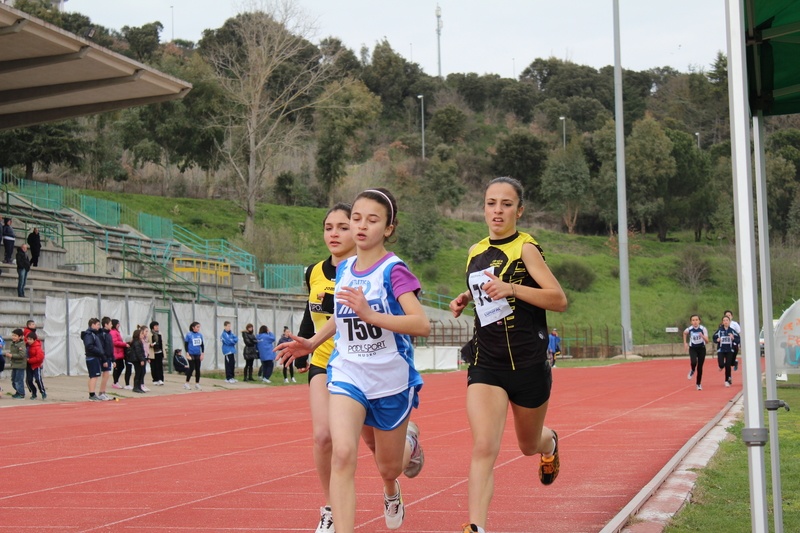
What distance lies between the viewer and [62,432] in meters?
12.6

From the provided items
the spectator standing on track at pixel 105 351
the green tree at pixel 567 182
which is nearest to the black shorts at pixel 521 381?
the spectator standing on track at pixel 105 351

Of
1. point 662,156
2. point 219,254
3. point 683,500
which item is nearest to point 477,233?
point 662,156

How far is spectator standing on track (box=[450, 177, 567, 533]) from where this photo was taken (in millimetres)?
4809

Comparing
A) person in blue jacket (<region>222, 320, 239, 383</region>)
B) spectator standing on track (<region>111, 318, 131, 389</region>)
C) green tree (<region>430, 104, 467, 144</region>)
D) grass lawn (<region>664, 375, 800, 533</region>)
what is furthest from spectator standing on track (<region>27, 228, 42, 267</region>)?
green tree (<region>430, 104, 467, 144</region>)

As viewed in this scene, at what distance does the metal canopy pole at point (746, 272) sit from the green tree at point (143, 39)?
78.8 meters

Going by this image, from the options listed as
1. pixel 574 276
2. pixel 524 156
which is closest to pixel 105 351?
pixel 574 276

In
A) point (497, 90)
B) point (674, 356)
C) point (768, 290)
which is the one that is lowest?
point (674, 356)

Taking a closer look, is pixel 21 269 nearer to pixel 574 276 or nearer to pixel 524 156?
pixel 574 276

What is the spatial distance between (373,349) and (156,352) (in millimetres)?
19619

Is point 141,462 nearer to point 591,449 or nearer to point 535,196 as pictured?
point 591,449

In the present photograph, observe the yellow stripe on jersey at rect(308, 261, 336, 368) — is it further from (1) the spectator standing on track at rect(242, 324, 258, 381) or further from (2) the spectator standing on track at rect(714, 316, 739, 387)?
(1) the spectator standing on track at rect(242, 324, 258, 381)

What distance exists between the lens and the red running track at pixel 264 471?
A: 5.89 metres

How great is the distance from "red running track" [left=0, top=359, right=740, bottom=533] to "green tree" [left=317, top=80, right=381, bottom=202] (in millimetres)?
47967

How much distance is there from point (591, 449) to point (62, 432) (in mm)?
7830
